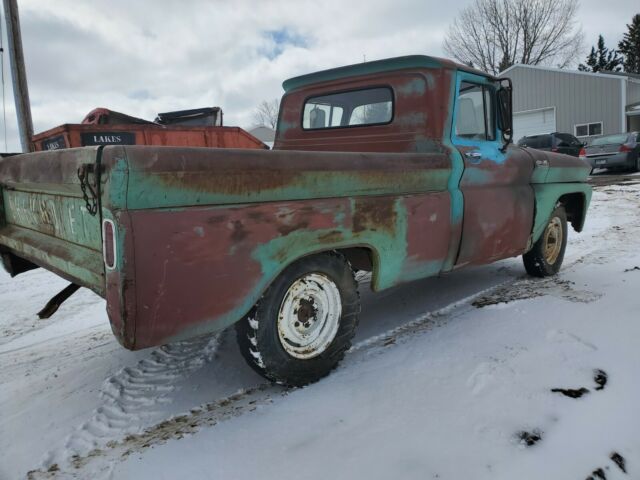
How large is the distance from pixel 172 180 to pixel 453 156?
2103mm

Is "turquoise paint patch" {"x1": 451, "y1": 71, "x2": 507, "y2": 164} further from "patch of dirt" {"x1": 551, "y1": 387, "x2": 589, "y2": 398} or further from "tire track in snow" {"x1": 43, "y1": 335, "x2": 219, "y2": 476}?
"tire track in snow" {"x1": 43, "y1": 335, "x2": 219, "y2": 476}

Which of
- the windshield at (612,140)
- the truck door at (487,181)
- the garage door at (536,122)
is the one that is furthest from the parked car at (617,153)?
the truck door at (487,181)

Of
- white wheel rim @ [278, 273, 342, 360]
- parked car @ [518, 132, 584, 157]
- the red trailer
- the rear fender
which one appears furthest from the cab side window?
parked car @ [518, 132, 584, 157]

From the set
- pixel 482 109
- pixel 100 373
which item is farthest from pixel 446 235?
pixel 100 373

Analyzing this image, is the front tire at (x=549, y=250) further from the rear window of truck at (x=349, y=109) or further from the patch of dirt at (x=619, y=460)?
the patch of dirt at (x=619, y=460)

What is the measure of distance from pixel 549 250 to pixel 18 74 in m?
10.4

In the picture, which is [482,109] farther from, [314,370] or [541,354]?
[314,370]

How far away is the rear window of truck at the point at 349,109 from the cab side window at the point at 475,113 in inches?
21.1

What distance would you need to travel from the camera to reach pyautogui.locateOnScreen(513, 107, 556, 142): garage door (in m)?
25.2

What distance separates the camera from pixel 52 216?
277 centimetres

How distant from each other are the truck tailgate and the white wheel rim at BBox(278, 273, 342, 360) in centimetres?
95

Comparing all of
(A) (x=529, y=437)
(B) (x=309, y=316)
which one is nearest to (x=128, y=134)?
(B) (x=309, y=316)

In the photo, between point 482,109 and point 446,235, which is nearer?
point 446,235

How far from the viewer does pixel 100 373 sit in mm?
3131
